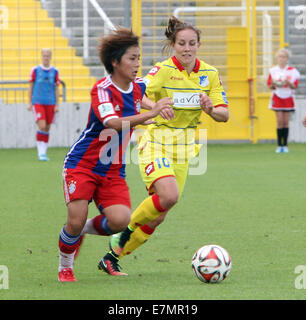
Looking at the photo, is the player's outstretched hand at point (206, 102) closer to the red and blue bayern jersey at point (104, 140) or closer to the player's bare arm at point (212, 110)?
the player's bare arm at point (212, 110)

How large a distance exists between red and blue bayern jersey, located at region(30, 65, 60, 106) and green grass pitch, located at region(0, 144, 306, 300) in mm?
1922

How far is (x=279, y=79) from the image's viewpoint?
16.6m

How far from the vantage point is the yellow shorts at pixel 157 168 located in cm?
638

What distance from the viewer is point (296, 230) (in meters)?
7.84

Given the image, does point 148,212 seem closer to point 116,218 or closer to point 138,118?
point 116,218

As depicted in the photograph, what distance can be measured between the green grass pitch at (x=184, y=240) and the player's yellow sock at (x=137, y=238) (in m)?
0.14

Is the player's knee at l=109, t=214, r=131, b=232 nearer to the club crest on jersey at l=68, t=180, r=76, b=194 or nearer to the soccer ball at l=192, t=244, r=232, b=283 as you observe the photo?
the club crest on jersey at l=68, t=180, r=76, b=194

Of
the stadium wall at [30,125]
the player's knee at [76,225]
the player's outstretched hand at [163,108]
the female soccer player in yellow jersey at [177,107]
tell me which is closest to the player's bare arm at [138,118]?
the player's outstretched hand at [163,108]

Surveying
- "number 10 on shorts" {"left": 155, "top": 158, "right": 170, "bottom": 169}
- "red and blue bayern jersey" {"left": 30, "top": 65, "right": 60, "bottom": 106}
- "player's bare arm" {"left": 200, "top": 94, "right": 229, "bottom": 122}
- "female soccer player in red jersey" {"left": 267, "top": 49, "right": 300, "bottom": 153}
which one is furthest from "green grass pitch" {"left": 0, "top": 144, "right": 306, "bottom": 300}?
"female soccer player in red jersey" {"left": 267, "top": 49, "right": 300, "bottom": 153}

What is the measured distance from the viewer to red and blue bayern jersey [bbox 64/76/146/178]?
18.8 feet

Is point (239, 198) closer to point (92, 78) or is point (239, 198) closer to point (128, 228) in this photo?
point (128, 228)

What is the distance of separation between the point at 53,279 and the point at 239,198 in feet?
15.6

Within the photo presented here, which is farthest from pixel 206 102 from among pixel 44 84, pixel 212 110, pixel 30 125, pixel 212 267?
pixel 30 125
